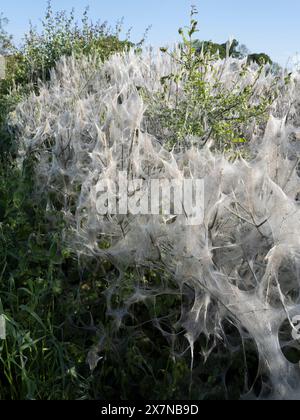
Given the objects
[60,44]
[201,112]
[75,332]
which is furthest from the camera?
[60,44]

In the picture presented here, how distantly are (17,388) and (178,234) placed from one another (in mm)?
953

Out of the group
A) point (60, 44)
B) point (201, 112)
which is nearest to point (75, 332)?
point (201, 112)

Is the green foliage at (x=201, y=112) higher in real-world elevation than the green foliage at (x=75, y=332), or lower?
higher

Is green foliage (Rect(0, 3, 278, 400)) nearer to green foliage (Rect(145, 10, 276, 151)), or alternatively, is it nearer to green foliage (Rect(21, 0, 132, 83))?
green foliage (Rect(145, 10, 276, 151))

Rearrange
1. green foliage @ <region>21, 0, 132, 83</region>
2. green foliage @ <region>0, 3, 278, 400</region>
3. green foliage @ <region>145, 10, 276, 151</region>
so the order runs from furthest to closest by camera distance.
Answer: green foliage @ <region>21, 0, 132, 83</region> → green foliage @ <region>145, 10, 276, 151</region> → green foliage @ <region>0, 3, 278, 400</region>

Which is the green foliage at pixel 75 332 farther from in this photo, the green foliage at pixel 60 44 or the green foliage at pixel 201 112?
the green foliage at pixel 60 44

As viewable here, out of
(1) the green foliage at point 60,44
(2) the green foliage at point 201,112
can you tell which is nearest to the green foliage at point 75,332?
(2) the green foliage at point 201,112

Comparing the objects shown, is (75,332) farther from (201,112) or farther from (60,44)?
(60,44)

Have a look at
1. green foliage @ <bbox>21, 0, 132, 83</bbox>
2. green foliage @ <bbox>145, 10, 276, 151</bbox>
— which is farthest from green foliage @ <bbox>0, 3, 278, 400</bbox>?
green foliage @ <bbox>21, 0, 132, 83</bbox>

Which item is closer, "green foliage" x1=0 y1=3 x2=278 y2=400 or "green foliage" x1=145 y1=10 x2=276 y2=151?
"green foliage" x1=0 y1=3 x2=278 y2=400

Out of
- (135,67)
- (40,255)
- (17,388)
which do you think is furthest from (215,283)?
(135,67)

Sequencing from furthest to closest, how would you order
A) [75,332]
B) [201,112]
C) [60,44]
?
[60,44] → [201,112] → [75,332]

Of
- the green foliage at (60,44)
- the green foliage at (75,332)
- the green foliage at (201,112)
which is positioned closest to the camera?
the green foliage at (75,332)
